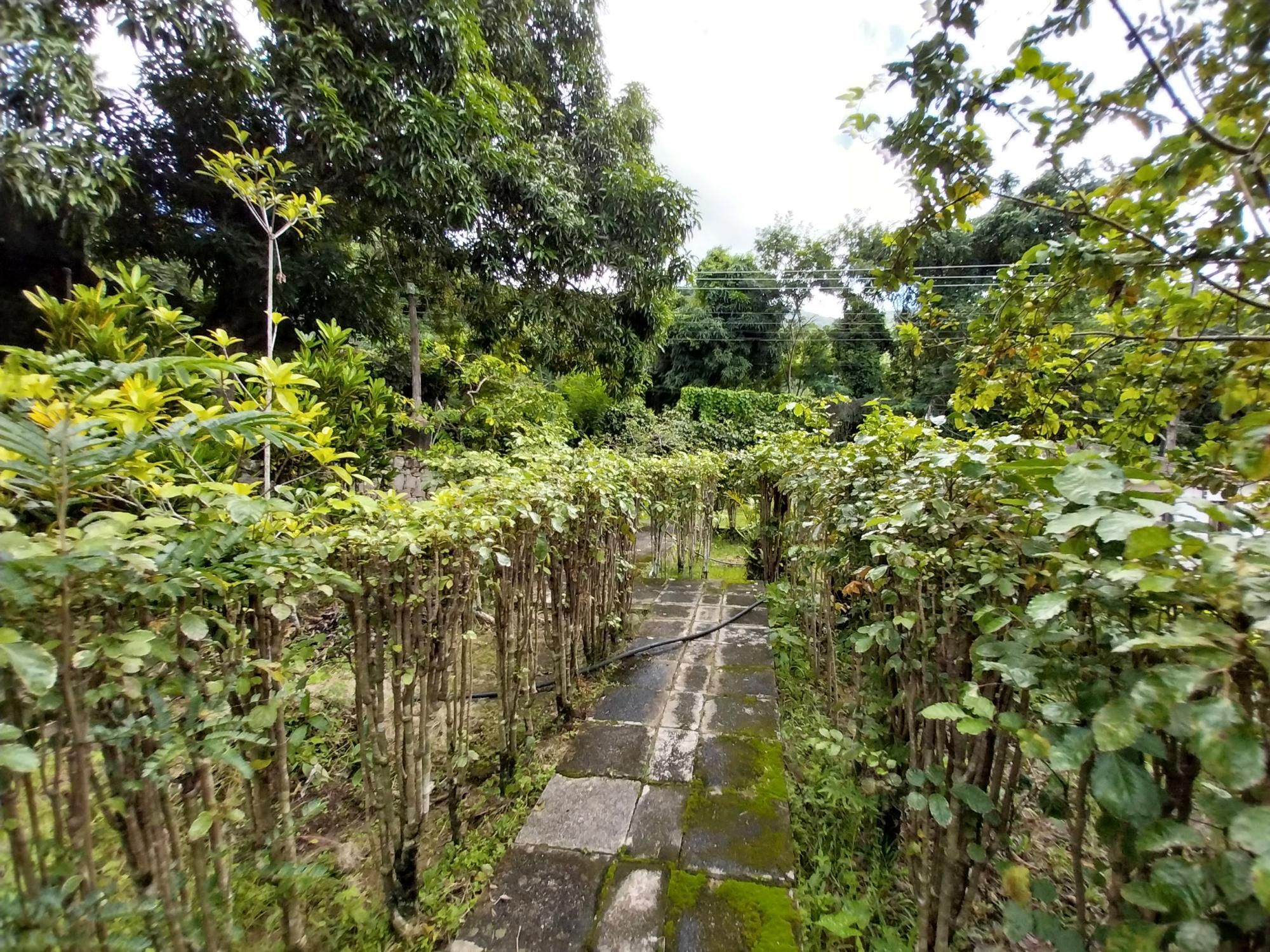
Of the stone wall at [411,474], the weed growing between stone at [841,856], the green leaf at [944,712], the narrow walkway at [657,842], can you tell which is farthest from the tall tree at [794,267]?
the green leaf at [944,712]

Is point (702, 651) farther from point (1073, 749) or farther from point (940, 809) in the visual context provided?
point (1073, 749)

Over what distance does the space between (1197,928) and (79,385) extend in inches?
80.5

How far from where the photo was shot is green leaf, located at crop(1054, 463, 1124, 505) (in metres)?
0.71

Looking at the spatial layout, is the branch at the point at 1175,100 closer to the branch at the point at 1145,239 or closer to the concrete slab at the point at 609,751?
the branch at the point at 1145,239

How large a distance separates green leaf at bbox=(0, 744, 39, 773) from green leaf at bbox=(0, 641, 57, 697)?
0.21 ft

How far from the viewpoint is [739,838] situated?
161 cm

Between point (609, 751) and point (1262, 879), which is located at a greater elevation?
point (1262, 879)

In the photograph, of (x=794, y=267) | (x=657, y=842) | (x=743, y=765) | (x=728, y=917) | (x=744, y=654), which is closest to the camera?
(x=728, y=917)

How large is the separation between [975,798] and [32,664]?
152 centimetres

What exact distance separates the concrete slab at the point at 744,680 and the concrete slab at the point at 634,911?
1.21 meters

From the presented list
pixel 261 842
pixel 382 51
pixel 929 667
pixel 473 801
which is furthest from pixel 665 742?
pixel 382 51

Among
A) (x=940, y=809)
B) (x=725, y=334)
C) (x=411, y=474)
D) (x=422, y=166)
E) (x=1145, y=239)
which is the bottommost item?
(x=940, y=809)

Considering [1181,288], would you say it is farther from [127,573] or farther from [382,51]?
[382,51]

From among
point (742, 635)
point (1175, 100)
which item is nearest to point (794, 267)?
point (742, 635)
